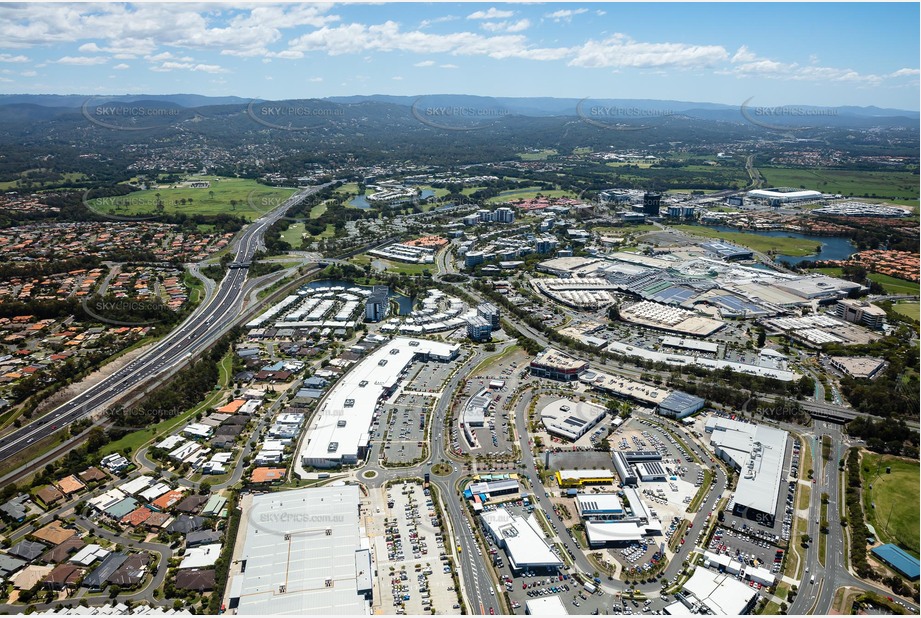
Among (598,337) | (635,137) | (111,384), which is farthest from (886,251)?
(635,137)

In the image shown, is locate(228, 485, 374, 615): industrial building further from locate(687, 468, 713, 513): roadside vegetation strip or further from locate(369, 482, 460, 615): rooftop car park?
locate(687, 468, 713, 513): roadside vegetation strip

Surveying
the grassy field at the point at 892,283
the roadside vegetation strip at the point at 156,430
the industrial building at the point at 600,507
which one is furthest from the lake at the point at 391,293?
the grassy field at the point at 892,283

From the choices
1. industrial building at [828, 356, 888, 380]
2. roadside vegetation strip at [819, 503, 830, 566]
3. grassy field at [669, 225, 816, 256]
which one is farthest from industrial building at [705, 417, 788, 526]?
grassy field at [669, 225, 816, 256]

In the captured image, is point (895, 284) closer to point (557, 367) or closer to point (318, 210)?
point (557, 367)

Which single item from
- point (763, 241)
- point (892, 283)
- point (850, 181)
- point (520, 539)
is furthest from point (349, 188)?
point (850, 181)

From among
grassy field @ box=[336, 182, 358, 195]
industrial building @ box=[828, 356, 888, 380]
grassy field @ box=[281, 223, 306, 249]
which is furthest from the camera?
grassy field @ box=[336, 182, 358, 195]

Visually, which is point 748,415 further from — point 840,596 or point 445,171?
point 445,171

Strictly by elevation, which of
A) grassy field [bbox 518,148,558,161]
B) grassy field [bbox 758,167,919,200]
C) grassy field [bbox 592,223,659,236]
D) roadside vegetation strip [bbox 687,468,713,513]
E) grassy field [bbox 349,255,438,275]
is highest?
grassy field [bbox 518,148,558,161]

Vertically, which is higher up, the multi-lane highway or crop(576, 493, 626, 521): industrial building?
the multi-lane highway

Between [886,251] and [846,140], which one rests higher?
[846,140]
